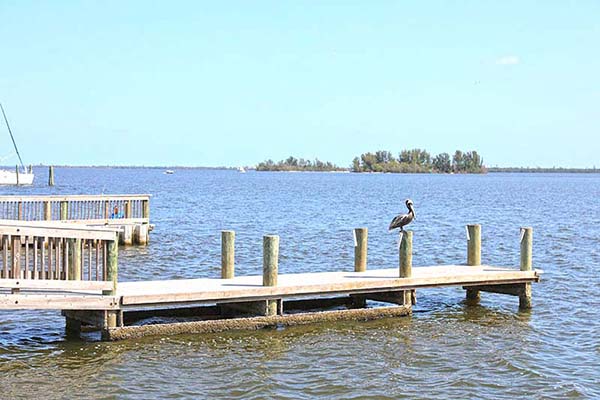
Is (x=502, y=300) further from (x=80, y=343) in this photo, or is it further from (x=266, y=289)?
(x=80, y=343)

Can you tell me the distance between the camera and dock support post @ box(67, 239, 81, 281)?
1371 centimetres

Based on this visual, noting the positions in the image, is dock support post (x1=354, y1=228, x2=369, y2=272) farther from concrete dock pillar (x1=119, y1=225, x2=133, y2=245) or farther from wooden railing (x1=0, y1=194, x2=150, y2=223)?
wooden railing (x1=0, y1=194, x2=150, y2=223)

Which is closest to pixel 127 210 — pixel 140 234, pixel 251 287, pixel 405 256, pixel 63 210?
pixel 140 234

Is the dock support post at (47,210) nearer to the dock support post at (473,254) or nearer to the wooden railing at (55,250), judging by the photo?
the wooden railing at (55,250)

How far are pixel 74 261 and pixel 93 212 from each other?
1786cm

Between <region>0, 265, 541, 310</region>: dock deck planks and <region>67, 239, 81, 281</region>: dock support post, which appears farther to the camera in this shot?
<region>67, 239, 81, 281</region>: dock support post

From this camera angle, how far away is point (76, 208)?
29.7 meters

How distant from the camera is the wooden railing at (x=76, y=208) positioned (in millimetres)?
28156

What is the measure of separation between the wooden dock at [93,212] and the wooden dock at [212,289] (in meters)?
12.3

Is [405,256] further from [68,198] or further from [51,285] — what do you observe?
[68,198]

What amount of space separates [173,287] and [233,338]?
1441mm

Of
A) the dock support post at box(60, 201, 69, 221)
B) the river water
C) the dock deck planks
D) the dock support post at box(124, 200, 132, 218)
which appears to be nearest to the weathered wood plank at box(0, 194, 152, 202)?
the dock support post at box(60, 201, 69, 221)

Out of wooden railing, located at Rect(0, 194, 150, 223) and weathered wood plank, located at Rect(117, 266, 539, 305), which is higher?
wooden railing, located at Rect(0, 194, 150, 223)

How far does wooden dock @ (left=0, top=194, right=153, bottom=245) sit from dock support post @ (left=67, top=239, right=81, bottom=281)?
14515mm
